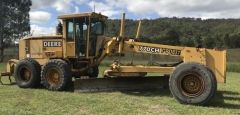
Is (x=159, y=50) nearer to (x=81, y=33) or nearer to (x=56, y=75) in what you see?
(x=81, y=33)

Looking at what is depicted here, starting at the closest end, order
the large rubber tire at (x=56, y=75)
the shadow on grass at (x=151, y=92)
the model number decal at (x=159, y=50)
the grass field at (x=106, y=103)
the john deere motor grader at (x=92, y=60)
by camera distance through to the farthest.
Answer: the grass field at (x=106, y=103)
the john deere motor grader at (x=92, y=60)
the model number decal at (x=159, y=50)
the shadow on grass at (x=151, y=92)
the large rubber tire at (x=56, y=75)

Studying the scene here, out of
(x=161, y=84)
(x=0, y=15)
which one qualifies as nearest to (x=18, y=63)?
(x=161, y=84)

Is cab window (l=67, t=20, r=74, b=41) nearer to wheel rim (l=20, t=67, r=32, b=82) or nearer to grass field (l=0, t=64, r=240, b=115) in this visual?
wheel rim (l=20, t=67, r=32, b=82)

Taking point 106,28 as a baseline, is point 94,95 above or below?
below

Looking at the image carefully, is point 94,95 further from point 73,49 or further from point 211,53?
point 211,53

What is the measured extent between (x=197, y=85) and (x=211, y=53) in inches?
48.9

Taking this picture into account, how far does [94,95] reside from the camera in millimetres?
14555

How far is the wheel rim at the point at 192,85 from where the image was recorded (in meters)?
12.5

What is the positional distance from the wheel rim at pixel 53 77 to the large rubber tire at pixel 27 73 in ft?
2.80

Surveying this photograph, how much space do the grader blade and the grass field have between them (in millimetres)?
346

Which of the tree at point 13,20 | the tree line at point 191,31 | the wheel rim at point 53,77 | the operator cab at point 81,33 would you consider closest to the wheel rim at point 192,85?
the operator cab at point 81,33

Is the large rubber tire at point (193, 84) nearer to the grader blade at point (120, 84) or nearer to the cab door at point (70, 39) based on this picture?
the grader blade at point (120, 84)

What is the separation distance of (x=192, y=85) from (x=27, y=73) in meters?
7.10

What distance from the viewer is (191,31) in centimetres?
5184
